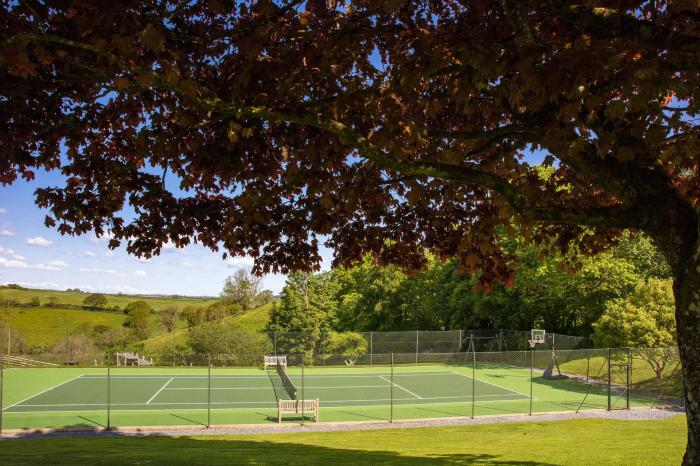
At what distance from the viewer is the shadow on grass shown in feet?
31.4

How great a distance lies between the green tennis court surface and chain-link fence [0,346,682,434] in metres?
0.06

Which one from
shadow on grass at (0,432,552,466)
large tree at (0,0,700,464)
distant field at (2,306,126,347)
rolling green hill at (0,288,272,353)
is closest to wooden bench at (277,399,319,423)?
shadow on grass at (0,432,552,466)

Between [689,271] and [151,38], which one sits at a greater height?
[151,38]

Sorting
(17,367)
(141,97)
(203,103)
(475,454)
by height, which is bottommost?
(17,367)

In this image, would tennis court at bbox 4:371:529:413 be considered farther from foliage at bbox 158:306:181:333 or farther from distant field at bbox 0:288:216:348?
foliage at bbox 158:306:181:333

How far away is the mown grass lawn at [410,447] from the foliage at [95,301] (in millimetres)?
75095

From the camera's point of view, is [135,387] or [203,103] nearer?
[203,103]

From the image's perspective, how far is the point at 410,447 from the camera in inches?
534

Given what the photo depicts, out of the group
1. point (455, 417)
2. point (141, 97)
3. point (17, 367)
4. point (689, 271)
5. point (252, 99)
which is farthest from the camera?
point (17, 367)

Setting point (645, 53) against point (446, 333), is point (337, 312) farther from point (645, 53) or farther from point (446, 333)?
point (645, 53)

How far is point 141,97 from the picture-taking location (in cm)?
613

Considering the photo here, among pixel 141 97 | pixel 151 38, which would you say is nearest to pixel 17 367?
pixel 141 97

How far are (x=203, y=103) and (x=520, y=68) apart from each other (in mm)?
2601

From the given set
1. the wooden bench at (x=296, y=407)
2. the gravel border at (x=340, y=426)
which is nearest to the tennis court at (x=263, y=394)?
the wooden bench at (x=296, y=407)
